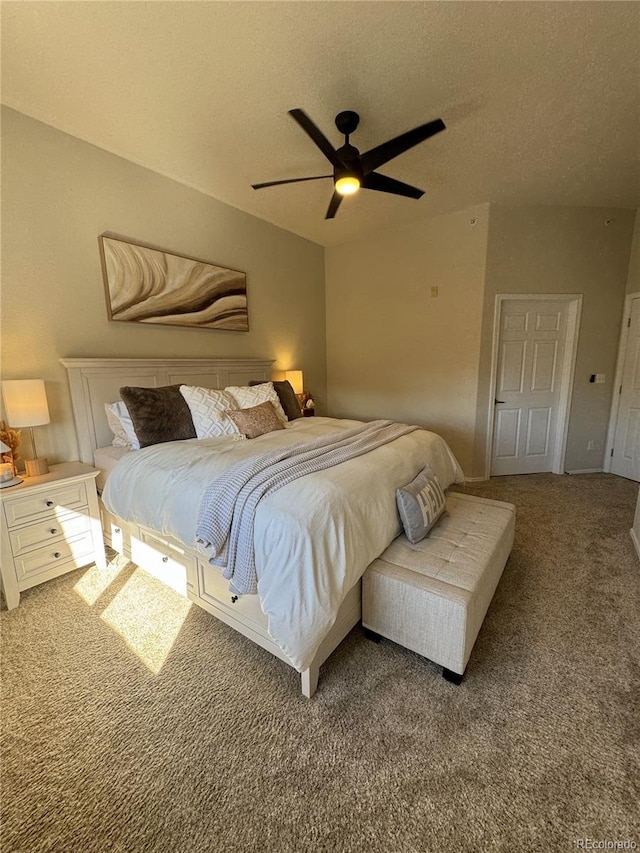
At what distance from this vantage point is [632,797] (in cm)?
112

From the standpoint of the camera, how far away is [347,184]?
7.11ft

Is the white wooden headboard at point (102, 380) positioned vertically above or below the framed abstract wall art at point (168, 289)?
below

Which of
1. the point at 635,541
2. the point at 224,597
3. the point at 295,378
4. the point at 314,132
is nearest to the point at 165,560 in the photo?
the point at 224,597

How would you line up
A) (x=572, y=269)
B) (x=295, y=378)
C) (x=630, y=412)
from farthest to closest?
(x=295, y=378)
(x=630, y=412)
(x=572, y=269)

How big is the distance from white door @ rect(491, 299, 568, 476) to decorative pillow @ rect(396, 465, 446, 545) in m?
2.63

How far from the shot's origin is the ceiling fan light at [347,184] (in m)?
2.13

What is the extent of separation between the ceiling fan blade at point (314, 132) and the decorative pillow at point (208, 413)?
1.78 metres

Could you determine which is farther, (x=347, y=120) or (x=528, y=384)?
(x=528, y=384)

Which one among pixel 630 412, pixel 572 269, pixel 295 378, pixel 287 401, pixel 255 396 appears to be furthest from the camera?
pixel 295 378

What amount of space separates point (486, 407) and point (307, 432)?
8.15 feet

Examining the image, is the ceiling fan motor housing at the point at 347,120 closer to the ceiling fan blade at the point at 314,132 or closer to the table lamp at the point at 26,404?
the ceiling fan blade at the point at 314,132

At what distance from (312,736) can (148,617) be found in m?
1.14

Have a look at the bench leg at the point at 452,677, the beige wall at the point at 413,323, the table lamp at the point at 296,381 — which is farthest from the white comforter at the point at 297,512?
the beige wall at the point at 413,323

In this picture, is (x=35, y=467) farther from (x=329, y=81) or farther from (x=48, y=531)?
(x=329, y=81)
